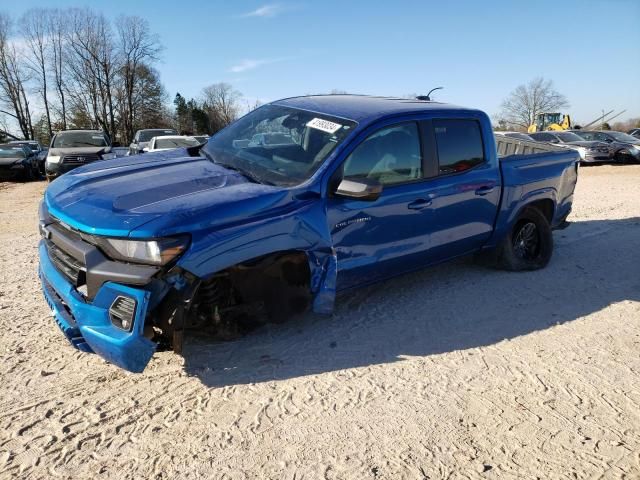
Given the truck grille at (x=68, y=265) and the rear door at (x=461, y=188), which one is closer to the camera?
the truck grille at (x=68, y=265)

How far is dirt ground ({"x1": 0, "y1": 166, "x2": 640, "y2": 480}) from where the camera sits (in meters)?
2.38

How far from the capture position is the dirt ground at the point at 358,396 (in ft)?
7.82

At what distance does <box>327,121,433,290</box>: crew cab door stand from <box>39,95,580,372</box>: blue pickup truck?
12mm

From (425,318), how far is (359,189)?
1.41m

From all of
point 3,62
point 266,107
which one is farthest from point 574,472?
point 3,62

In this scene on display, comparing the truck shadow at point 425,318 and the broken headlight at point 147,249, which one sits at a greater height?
the broken headlight at point 147,249

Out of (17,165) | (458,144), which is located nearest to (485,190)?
(458,144)

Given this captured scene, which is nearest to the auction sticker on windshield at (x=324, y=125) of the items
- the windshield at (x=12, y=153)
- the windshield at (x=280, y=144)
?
the windshield at (x=280, y=144)

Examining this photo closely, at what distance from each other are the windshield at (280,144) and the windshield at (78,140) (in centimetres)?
1261

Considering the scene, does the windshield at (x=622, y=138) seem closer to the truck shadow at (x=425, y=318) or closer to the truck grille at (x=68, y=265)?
the truck shadow at (x=425, y=318)

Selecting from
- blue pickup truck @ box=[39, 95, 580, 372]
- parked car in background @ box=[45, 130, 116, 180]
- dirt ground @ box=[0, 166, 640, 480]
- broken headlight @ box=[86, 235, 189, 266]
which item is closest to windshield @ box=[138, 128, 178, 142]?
parked car in background @ box=[45, 130, 116, 180]

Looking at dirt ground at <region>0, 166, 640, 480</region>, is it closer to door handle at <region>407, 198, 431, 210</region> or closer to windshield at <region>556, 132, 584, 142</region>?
door handle at <region>407, 198, 431, 210</region>

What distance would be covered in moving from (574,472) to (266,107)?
12.5ft

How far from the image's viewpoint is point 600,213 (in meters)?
8.66
